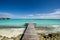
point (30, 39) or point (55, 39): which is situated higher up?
point (30, 39)

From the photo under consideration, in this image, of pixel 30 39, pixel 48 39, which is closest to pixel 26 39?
pixel 30 39

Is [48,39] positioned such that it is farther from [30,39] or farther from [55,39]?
[30,39]

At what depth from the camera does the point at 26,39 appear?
4.18 m

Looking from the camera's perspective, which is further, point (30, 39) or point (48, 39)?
point (48, 39)

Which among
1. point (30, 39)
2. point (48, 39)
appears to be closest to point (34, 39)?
point (30, 39)

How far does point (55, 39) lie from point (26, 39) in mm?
2582

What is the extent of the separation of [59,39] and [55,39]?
0.24 meters

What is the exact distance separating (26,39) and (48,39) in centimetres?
245

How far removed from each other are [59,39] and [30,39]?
8.68ft

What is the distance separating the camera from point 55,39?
6090mm

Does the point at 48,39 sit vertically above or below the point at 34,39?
below

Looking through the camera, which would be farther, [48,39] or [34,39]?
[48,39]

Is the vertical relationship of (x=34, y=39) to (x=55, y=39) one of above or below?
above

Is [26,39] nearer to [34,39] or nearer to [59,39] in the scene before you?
[34,39]
